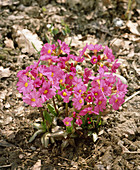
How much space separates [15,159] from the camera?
230 centimetres

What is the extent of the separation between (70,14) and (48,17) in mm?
428

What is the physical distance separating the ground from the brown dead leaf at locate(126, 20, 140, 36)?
0.02 m

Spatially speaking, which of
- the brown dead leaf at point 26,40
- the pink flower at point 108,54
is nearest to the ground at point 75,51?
the brown dead leaf at point 26,40

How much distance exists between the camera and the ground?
230 cm

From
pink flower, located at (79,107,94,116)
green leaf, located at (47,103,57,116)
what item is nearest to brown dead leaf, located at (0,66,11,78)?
green leaf, located at (47,103,57,116)

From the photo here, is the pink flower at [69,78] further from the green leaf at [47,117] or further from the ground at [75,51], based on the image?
the ground at [75,51]

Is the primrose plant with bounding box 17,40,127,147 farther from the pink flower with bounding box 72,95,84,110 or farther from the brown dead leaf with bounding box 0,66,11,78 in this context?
the brown dead leaf with bounding box 0,66,11,78

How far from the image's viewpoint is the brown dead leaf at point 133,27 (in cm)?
372

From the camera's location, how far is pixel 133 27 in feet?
12.5

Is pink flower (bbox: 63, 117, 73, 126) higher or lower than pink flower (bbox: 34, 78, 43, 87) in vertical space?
lower

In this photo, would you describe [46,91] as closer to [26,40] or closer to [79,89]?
[79,89]

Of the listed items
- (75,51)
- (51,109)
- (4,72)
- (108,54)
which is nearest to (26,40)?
(4,72)

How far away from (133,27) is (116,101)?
232cm

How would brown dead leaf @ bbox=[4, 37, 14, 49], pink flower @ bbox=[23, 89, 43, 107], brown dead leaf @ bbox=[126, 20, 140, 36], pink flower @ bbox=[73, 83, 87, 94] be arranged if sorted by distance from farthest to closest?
brown dead leaf @ bbox=[126, 20, 140, 36]
brown dead leaf @ bbox=[4, 37, 14, 49]
pink flower @ bbox=[73, 83, 87, 94]
pink flower @ bbox=[23, 89, 43, 107]
